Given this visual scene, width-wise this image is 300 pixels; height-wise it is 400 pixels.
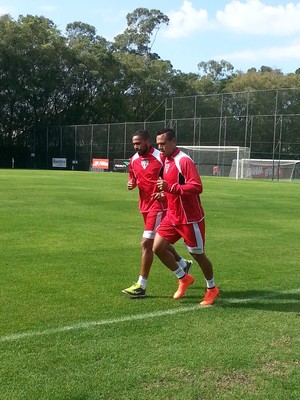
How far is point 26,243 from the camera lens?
9.30 metres

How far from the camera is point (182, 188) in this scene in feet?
18.4

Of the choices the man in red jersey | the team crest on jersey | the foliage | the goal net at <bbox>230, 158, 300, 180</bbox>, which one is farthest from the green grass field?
the foliage

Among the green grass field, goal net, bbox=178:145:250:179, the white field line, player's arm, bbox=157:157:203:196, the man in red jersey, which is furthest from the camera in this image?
goal net, bbox=178:145:250:179

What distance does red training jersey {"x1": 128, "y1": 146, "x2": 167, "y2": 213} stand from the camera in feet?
21.4

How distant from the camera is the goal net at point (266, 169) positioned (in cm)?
4275

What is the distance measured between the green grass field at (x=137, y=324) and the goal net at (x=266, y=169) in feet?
111

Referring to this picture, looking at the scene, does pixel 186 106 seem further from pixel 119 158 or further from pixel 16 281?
pixel 16 281

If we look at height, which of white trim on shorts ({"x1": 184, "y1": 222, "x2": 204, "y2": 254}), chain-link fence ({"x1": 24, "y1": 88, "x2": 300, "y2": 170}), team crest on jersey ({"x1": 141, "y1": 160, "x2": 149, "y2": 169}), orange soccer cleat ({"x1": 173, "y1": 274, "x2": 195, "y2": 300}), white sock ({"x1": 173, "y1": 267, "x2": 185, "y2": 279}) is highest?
chain-link fence ({"x1": 24, "y1": 88, "x2": 300, "y2": 170})

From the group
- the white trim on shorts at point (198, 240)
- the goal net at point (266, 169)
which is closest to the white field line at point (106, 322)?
the white trim on shorts at point (198, 240)

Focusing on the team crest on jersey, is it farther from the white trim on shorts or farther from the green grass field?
the green grass field

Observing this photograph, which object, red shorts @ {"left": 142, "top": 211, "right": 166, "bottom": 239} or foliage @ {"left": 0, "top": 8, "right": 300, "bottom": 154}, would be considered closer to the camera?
red shorts @ {"left": 142, "top": 211, "right": 166, "bottom": 239}

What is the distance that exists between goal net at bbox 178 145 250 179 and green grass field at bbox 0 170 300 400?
36965mm

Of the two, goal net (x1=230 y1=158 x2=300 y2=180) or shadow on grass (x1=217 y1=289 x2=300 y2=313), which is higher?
goal net (x1=230 y1=158 x2=300 y2=180)

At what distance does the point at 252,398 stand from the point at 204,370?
21.0 inches
